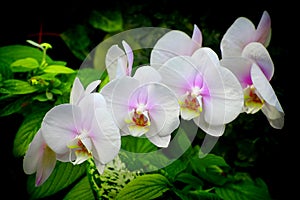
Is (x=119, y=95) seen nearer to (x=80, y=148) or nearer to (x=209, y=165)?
(x=80, y=148)

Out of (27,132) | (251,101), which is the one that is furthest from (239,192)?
(27,132)

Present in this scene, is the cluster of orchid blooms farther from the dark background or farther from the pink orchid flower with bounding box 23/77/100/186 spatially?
the dark background

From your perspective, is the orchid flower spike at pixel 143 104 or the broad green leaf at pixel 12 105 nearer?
the orchid flower spike at pixel 143 104

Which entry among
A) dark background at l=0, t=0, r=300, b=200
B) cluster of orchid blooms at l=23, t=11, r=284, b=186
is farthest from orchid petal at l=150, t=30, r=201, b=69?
dark background at l=0, t=0, r=300, b=200

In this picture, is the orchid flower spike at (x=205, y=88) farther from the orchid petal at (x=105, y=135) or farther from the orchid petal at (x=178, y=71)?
the orchid petal at (x=105, y=135)

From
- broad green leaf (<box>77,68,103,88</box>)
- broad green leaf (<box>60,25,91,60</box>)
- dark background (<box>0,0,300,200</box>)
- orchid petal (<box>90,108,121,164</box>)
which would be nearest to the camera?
orchid petal (<box>90,108,121,164</box>)

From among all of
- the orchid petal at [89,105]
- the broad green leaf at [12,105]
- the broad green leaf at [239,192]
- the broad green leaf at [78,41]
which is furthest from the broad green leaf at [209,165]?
the broad green leaf at [78,41]
